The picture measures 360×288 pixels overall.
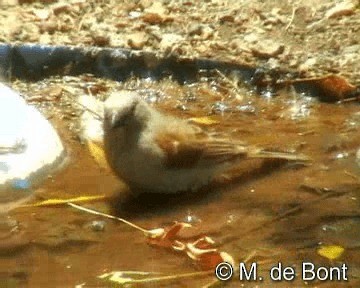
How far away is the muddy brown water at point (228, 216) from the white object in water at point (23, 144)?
0.27ft

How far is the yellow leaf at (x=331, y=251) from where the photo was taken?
3.83 metres

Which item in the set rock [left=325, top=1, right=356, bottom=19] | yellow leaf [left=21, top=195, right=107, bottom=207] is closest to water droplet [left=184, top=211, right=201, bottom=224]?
yellow leaf [left=21, top=195, right=107, bottom=207]

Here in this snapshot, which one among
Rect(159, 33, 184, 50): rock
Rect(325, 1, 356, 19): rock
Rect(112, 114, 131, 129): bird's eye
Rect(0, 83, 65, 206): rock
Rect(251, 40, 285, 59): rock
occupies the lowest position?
Rect(325, 1, 356, 19): rock

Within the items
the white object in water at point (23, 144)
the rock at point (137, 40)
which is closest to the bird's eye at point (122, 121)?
the white object in water at point (23, 144)

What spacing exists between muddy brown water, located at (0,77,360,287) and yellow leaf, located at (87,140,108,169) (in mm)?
31

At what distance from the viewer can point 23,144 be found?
4.75 metres

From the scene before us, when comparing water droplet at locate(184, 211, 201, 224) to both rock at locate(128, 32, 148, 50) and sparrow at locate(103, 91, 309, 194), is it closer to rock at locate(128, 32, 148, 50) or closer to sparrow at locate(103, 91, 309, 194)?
sparrow at locate(103, 91, 309, 194)

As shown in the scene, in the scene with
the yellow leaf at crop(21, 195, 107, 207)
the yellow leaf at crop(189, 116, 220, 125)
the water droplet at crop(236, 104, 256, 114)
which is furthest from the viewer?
the water droplet at crop(236, 104, 256, 114)

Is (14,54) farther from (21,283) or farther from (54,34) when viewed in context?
(21,283)

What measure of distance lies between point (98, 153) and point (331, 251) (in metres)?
1.41

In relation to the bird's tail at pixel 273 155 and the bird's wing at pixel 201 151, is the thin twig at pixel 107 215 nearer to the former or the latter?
the bird's wing at pixel 201 151

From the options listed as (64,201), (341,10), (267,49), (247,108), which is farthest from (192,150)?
(341,10)

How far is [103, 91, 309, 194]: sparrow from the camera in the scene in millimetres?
4484

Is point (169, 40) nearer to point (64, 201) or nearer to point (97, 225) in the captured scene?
point (64, 201)
